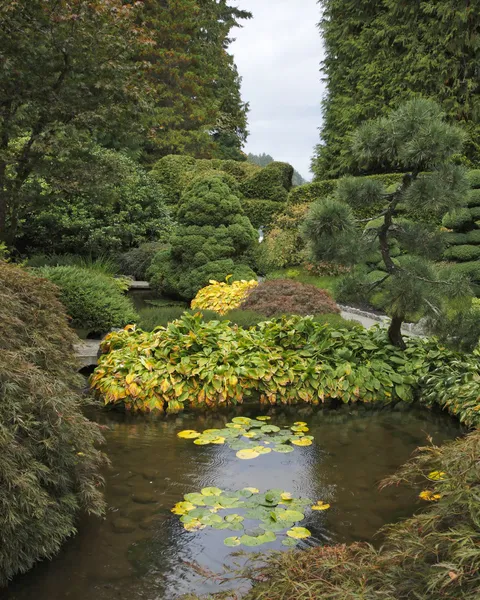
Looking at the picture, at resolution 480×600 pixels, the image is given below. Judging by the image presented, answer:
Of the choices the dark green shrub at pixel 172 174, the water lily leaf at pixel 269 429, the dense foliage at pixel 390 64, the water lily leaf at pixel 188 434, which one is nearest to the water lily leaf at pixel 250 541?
the water lily leaf at pixel 188 434

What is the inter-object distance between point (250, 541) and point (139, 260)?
11104 millimetres

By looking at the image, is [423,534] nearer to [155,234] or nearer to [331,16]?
[155,234]

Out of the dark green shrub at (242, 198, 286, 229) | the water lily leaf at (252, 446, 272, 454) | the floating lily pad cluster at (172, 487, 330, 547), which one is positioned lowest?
the floating lily pad cluster at (172, 487, 330, 547)

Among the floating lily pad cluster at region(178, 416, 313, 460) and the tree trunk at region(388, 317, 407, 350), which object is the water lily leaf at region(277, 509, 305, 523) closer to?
the floating lily pad cluster at region(178, 416, 313, 460)

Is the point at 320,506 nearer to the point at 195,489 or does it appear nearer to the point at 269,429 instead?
the point at 195,489

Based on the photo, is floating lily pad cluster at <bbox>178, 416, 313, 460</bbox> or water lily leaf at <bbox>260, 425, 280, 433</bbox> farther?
water lily leaf at <bbox>260, 425, 280, 433</bbox>

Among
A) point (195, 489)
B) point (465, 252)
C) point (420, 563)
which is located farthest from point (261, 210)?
point (420, 563)

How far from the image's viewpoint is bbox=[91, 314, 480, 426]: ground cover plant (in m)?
5.52

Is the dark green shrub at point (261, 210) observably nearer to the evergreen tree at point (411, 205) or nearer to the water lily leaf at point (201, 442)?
the evergreen tree at point (411, 205)

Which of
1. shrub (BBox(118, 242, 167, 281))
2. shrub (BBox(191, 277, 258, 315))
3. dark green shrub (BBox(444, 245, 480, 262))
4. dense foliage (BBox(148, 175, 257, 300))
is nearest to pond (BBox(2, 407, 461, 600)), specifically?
shrub (BBox(191, 277, 258, 315))

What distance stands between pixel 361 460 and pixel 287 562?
7.66ft

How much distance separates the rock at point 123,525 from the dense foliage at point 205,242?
798 centimetres

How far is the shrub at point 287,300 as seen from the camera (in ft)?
25.3

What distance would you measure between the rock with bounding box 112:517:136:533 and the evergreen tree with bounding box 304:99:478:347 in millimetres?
3428
